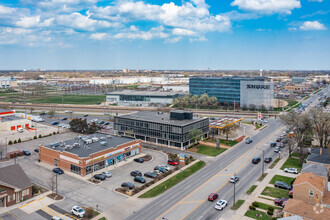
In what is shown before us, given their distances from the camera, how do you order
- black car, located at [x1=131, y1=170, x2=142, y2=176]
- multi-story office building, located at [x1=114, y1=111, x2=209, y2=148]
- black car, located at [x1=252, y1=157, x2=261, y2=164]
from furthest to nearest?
multi-story office building, located at [x1=114, y1=111, x2=209, y2=148], black car, located at [x1=252, y1=157, x2=261, y2=164], black car, located at [x1=131, y1=170, x2=142, y2=176]

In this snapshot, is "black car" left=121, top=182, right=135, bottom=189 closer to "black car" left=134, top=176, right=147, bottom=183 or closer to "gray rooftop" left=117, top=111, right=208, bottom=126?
"black car" left=134, top=176, right=147, bottom=183

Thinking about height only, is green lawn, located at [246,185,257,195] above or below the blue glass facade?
below

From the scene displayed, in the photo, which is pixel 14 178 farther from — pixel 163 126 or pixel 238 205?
pixel 163 126

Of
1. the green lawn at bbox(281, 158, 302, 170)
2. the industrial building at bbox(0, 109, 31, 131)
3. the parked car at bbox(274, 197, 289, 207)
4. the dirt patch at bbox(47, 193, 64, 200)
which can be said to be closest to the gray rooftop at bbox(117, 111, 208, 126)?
the green lawn at bbox(281, 158, 302, 170)

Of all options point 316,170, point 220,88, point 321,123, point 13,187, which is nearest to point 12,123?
point 13,187

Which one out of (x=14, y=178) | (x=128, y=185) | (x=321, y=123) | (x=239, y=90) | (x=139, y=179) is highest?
(x=239, y=90)

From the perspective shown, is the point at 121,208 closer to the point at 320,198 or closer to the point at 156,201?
the point at 156,201
